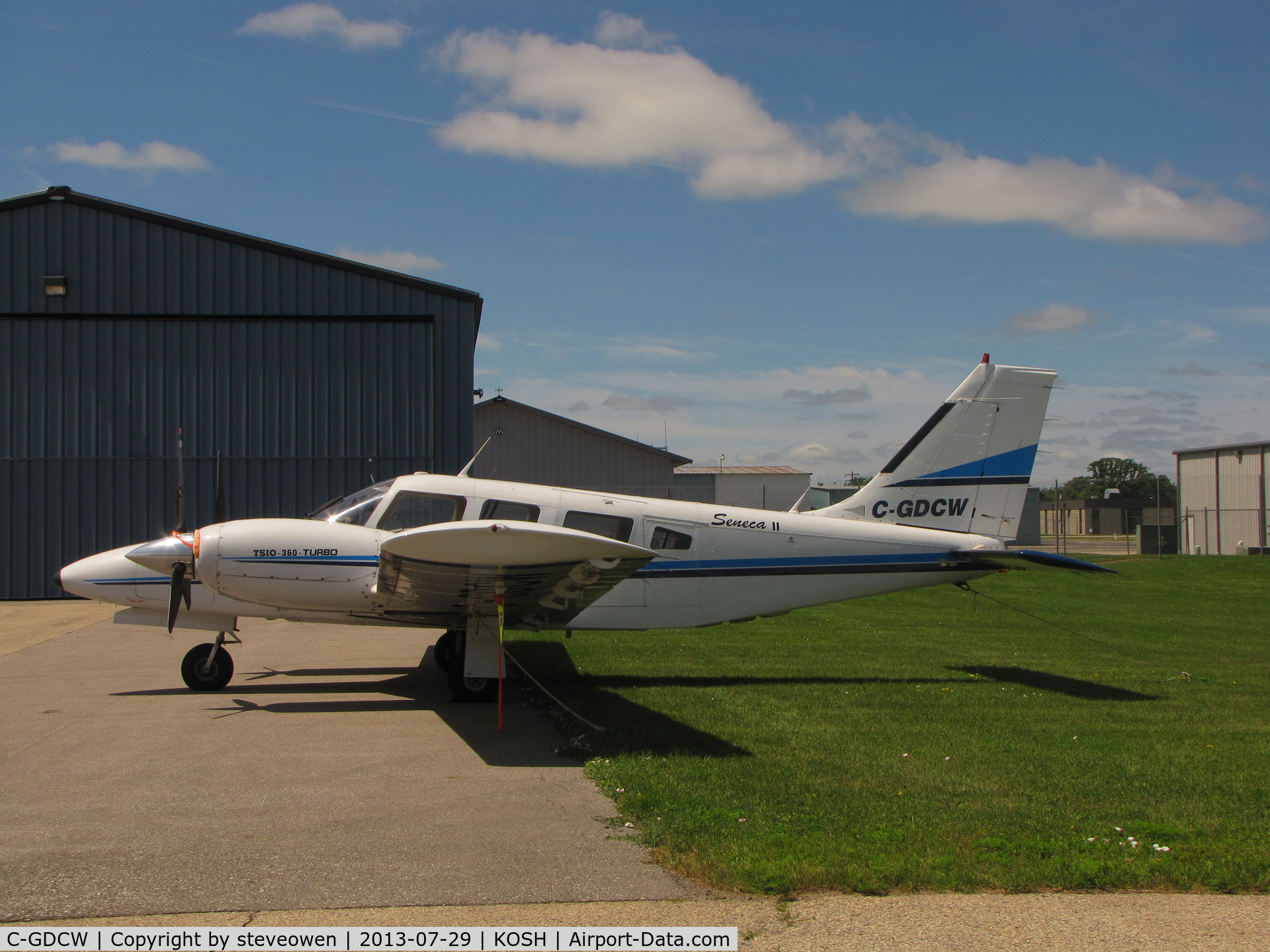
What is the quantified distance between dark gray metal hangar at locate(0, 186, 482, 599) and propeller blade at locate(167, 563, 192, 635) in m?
11.0

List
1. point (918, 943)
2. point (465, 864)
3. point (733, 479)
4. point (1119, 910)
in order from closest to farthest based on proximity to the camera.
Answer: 1. point (918, 943)
2. point (1119, 910)
3. point (465, 864)
4. point (733, 479)

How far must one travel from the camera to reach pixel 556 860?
4918 mm

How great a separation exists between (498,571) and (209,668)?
407 cm

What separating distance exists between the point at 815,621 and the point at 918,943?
44.6 feet

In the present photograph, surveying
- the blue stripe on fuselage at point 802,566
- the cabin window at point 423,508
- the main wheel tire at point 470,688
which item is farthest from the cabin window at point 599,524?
the main wheel tire at point 470,688

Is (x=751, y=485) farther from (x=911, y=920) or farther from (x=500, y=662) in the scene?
(x=911, y=920)

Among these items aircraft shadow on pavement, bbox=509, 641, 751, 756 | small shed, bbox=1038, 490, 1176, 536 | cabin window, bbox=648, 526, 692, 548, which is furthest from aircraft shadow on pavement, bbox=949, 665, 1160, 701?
small shed, bbox=1038, 490, 1176, 536

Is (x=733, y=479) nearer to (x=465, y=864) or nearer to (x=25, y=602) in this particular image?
(x=25, y=602)

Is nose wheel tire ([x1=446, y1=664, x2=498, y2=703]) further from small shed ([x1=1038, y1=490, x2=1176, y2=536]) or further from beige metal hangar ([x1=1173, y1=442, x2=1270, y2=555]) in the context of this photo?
small shed ([x1=1038, y1=490, x2=1176, y2=536])

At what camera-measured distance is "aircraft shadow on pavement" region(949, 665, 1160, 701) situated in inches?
392

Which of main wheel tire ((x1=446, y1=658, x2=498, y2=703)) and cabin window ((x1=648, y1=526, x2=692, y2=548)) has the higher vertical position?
cabin window ((x1=648, y1=526, x2=692, y2=548))

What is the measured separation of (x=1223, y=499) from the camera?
4400 centimetres

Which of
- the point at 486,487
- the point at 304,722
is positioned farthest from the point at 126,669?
the point at 486,487

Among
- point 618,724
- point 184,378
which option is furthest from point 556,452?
point 618,724
